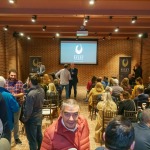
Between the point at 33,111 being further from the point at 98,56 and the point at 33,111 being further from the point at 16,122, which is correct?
the point at 98,56

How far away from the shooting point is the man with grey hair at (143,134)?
107 inches

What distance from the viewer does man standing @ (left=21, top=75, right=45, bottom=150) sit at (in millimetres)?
3801

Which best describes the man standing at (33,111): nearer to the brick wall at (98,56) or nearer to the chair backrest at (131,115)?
the chair backrest at (131,115)

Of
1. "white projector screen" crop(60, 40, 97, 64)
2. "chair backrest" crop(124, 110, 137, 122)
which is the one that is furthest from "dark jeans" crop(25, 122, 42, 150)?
"white projector screen" crop(60, 40, 97, 64)

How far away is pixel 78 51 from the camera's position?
15664mm

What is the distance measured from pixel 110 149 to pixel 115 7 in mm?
6036

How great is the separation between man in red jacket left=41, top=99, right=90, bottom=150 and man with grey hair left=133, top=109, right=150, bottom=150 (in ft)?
2.96

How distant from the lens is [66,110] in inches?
80.7

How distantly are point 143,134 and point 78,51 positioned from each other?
514 inches

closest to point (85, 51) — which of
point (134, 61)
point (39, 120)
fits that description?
point (134, 61)

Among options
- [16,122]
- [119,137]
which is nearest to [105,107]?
[16,122]

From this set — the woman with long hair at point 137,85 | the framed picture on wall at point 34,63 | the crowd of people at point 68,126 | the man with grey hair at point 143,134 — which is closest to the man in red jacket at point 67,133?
the crowd of people at point 68,126

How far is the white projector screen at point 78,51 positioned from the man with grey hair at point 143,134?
12.7m

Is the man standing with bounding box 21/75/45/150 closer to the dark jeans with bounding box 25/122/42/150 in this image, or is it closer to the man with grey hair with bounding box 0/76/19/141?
the dark jeans with bounding box 25/122/42/150
